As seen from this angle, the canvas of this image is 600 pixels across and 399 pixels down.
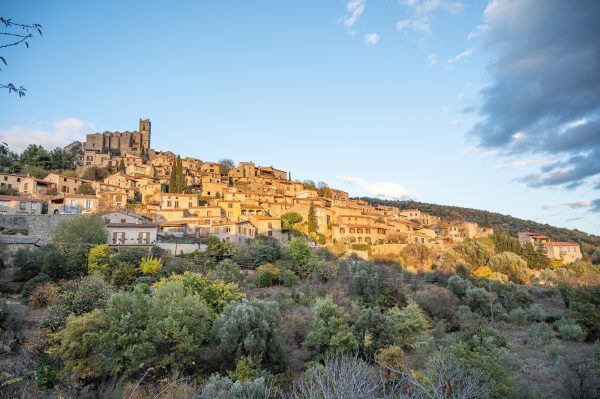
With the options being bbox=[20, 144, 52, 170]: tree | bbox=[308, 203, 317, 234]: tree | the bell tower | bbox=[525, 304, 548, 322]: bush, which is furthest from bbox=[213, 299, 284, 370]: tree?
the bell tower

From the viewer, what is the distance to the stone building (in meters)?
89.5

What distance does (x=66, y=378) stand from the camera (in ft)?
50.1

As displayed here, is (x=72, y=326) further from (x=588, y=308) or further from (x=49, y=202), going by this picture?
(x=49, y=202)

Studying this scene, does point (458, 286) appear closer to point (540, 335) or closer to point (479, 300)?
point (479, 300)

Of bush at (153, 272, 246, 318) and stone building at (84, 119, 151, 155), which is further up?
stone building at (84, 119, 151, 155)

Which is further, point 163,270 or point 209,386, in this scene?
point 163,270

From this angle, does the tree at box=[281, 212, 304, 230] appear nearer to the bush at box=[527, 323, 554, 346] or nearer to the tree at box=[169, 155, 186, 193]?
the tree at box=[169, 155, 186, 193]

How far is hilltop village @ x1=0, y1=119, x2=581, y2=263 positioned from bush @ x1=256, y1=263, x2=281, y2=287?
41.2ft

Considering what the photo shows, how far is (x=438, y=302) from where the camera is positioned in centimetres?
3391

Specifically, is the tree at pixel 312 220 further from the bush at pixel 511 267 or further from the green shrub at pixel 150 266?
the green shrub at pixel 150 266

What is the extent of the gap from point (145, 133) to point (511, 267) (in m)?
87.7

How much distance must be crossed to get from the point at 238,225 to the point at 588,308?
3578 cm

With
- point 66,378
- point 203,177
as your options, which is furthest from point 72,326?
point 203,177

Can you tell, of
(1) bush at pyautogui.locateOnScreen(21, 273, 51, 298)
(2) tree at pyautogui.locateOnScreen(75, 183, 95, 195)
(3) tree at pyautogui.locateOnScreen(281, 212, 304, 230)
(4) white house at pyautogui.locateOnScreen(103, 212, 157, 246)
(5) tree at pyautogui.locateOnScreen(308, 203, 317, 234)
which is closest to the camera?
(1) bush at pyautogui.locateOnScreen(21, 273, 51, 298)
